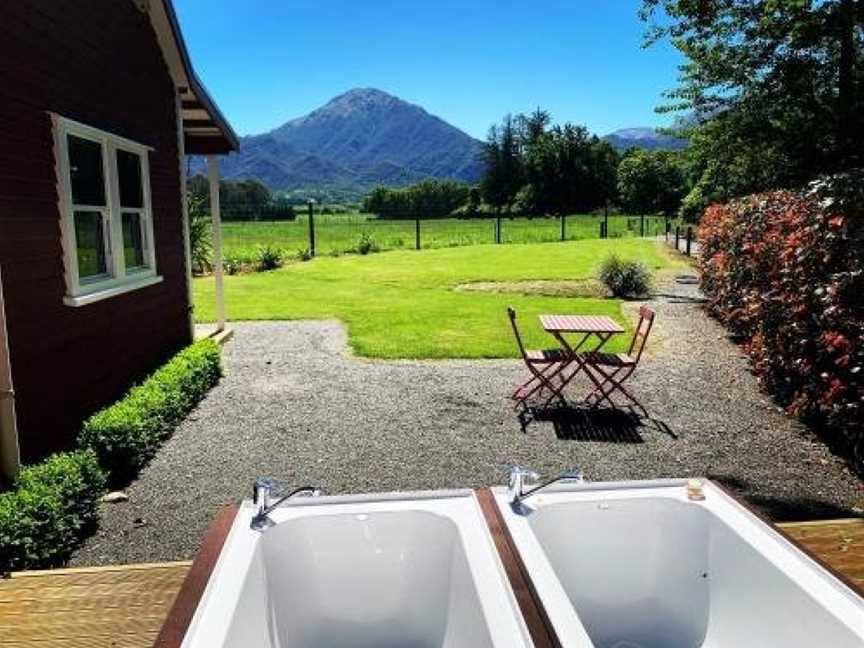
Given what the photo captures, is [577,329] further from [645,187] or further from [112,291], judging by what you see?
[645,187]

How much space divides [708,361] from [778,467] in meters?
3.30

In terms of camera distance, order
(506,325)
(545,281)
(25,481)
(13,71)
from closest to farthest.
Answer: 1. (25,481)
2. (13,71)
3. (506,325)
4. (545,281)

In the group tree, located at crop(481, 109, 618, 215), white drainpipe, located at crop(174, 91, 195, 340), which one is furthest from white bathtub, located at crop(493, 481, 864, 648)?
tree, located at crop(481, 109, 618, 215)

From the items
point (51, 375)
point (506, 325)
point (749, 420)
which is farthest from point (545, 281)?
point (51, 375)

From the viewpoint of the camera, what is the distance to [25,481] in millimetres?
4004

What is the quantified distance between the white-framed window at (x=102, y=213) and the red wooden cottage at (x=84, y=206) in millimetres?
13

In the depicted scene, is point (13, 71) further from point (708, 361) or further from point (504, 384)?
point (708, 361)

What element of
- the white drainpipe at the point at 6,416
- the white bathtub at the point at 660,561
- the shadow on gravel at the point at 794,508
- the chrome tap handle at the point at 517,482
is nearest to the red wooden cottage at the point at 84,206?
the white drainpipe at the point at 6,416

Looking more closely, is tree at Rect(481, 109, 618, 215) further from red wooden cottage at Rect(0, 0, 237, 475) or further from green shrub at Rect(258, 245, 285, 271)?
red wooden cottage at Rect(0, 0, 237, 475)

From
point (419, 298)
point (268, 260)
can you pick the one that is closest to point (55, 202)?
point (419, 298)

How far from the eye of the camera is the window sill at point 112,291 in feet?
16.8

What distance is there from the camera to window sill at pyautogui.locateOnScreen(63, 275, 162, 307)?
512cm

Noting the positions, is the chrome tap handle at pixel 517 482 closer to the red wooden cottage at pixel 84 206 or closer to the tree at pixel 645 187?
the red wooden cottage at pixel 84 206

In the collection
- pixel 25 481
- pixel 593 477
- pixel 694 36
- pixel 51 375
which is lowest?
pixel 593 477
